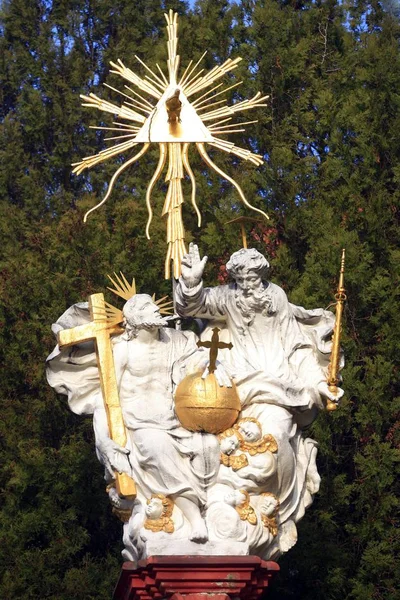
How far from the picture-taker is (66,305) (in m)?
19.6

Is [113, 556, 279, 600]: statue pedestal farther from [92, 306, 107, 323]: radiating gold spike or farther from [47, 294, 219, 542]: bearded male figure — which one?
[92, 306, 107, 323]: radiating gold spike

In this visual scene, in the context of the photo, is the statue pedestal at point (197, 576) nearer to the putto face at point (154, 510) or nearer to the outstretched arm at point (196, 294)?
the putto face at point (154, 510)

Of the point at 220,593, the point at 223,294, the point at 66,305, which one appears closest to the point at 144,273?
the point at 66,305

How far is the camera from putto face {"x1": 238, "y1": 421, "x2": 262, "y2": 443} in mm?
14742

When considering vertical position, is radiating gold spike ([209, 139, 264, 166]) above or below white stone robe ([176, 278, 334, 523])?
above

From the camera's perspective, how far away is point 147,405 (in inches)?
589

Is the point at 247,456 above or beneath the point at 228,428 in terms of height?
beneath

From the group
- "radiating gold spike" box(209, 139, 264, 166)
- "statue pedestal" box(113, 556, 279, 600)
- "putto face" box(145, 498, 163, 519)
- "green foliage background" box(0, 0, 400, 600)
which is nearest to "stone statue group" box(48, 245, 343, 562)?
"putto face" box(145, 498, 163, 519)

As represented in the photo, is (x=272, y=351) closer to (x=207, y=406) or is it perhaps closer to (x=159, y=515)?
(x=207, y=406)

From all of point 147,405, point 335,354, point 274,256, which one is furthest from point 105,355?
point 274,256

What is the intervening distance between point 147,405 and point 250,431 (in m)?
0.75

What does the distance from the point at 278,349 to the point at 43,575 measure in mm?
4285

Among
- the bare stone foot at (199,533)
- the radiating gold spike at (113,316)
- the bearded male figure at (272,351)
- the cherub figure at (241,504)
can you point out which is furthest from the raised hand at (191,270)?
the bare stone foot at (199,533)

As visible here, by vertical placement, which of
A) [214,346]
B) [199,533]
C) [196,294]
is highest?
[196,294]
